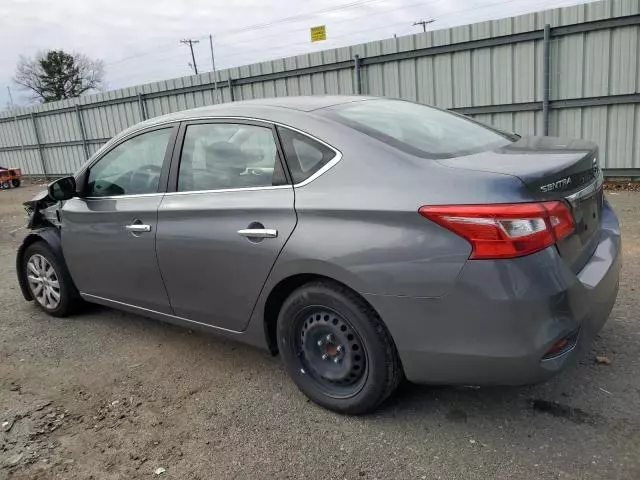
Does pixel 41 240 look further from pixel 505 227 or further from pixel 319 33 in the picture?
pixel 319 33

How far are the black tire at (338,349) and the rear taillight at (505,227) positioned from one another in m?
0.62

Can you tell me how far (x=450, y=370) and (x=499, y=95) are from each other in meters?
7.91

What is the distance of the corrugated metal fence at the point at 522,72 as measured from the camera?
822cm

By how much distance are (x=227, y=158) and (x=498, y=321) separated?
5.92ft

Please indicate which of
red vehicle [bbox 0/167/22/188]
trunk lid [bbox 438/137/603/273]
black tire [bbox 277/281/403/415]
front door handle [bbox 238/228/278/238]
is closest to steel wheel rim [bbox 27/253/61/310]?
front door handle [bbox 238/228/278/238]

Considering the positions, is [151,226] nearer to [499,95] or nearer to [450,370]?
[450,370]

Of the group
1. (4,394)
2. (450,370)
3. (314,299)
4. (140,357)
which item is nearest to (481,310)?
(450,370)

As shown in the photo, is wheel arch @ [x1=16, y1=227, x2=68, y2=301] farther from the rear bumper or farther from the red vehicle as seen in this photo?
the red vehicle

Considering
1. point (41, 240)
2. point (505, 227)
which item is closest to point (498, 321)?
point (505, 227)

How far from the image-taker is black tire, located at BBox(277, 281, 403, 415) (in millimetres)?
2592

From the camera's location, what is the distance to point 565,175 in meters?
2.42

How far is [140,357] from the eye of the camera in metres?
3.78

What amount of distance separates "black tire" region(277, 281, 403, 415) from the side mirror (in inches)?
83.6

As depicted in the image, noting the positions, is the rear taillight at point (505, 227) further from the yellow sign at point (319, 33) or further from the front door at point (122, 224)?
the yellow sign at point (319, 33)
